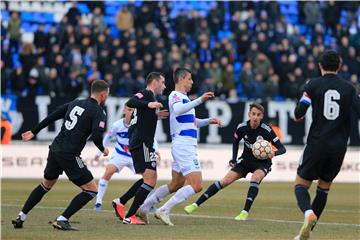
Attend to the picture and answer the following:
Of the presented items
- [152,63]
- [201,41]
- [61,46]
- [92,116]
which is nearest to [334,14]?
[201,41]

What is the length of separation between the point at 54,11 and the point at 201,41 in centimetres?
534

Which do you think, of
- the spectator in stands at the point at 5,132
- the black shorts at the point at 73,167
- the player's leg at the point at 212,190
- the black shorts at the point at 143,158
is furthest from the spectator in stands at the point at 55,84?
the black shorts at the point at 73,167

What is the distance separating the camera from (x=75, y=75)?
2823 cm

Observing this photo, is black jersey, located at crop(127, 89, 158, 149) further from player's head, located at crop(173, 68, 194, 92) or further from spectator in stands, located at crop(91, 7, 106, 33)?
spectator in stands, located at crop(91, 7, 106, 33)

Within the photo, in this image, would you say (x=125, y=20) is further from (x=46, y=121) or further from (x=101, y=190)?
(x=46, y=121)

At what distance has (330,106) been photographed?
449 inches

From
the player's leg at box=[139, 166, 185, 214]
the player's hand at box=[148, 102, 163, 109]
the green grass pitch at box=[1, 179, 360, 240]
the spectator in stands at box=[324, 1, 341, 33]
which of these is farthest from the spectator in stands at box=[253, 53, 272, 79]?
the player's hand at box=[148, 102, 163, 109]

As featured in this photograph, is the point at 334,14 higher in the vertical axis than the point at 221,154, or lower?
higher

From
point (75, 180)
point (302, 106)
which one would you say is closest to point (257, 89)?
point (75, 180)

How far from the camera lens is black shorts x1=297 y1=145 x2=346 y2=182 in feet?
37.5

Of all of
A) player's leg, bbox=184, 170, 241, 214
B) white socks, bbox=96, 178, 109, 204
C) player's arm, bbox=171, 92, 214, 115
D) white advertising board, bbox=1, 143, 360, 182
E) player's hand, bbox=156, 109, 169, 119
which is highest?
player's arm, bbox=171, 92, 214, 115

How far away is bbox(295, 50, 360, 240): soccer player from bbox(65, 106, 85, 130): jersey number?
3.45 m

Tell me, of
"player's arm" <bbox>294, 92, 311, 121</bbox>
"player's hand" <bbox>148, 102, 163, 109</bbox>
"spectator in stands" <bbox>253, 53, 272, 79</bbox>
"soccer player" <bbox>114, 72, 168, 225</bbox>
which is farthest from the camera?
"spectator in stands" <bbox>253, 53, 272, 79</bbox>

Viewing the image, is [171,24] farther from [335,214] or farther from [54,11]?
[335,214]
